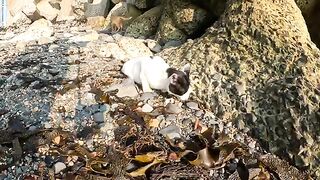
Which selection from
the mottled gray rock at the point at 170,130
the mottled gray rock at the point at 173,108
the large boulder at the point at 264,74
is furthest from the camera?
the mottled gray rock at the point at 173,108

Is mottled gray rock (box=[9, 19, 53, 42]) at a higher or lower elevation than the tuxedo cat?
lower

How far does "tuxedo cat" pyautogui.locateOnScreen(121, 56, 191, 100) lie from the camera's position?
3539 millimetres

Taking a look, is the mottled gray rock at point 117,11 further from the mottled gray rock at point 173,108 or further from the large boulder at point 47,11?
the mottled gray rock at point 173,108

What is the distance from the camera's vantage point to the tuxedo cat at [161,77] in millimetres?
3539

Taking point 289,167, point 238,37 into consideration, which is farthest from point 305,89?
point 238,37

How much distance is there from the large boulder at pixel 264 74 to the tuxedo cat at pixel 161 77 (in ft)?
0.26

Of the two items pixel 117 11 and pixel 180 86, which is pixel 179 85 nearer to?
pixel 180 86

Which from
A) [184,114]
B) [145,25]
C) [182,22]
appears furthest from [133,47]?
[184,114]

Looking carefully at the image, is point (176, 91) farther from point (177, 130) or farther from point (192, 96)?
point (177, 130)

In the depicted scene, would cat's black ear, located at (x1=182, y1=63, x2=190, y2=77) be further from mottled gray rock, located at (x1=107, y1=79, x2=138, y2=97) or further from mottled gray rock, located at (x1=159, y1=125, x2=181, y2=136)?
mottled gray rock, located at (x1=159, y1=125, x2=181, y2=136)

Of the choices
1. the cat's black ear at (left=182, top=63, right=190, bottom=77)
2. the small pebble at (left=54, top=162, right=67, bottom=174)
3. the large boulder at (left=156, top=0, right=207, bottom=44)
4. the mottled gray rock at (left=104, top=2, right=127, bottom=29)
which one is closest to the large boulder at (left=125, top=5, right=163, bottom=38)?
the large boulder at (left=156, top=0, right=207, bottom=44)

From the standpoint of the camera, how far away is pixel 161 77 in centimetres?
→ 359

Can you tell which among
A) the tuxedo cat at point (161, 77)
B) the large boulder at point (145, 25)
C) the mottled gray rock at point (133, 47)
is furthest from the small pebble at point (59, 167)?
the large boulder at point (145, 25)

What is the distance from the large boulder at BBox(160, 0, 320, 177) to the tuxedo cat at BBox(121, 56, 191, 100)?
8cm
